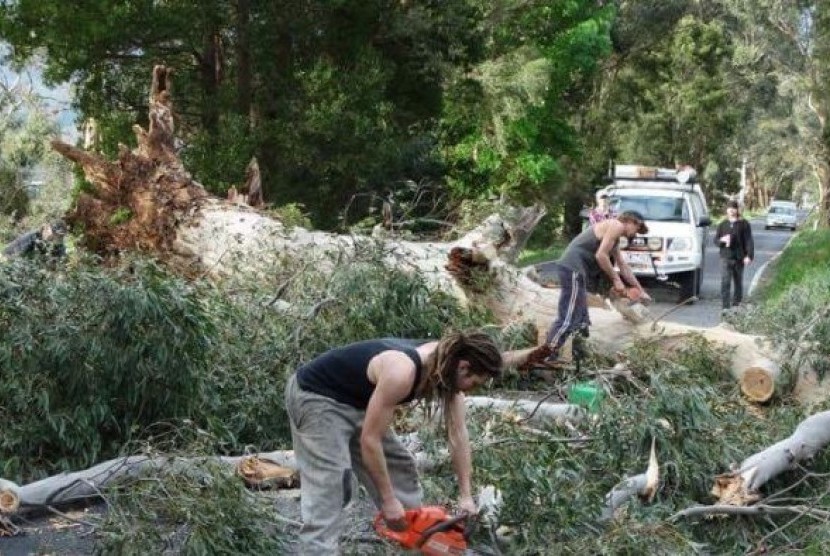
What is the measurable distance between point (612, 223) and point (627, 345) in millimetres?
1126

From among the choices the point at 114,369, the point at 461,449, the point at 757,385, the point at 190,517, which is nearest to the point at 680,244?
the point at 757,385

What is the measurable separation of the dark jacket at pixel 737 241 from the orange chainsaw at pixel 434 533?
13047 millimetres

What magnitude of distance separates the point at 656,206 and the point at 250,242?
10.3 metres

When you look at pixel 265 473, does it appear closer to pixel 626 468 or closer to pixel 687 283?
pixel 626 468

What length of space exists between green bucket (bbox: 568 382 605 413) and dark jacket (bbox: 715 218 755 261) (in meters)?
9.42

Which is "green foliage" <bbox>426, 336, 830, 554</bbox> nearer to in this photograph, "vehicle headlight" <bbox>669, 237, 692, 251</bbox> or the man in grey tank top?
the man in grey tank top

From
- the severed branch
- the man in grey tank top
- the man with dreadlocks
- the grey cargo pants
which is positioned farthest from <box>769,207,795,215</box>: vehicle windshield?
the grey cargo pants

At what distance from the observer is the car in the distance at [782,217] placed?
64.2m

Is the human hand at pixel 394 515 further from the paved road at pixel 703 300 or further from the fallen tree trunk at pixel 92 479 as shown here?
the paved road at pixel 703 300

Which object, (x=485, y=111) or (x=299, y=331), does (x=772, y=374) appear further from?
(x=485, y=111)

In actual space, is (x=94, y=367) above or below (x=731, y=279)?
above

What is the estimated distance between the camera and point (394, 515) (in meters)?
5.27

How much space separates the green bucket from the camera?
7.74 m

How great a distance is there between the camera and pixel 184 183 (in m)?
14.6
